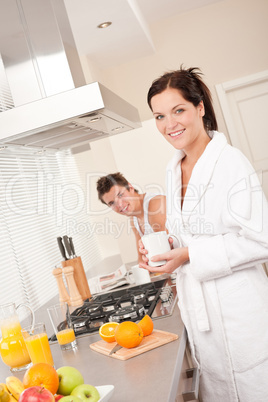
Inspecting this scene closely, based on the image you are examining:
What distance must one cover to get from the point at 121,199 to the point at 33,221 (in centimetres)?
64

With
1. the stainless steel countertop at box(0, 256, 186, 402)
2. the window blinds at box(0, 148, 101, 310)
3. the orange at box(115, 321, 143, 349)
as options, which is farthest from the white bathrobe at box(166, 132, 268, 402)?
the window blinds at box(0, 148, 101, 310)

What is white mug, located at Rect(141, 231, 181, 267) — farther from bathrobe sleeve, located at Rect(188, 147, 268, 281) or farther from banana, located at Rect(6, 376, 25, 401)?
banana, located at Rect(6, 376, 25, 401)

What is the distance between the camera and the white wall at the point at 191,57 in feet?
14.5

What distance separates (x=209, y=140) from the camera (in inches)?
68.7

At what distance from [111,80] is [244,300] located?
3.84 m

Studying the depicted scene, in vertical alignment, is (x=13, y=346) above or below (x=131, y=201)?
below

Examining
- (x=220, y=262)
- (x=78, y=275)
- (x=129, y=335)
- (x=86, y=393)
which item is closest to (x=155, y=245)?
(x=220, y=262)

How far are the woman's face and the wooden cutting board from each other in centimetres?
68

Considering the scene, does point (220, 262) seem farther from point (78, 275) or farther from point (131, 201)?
point (131, 201)

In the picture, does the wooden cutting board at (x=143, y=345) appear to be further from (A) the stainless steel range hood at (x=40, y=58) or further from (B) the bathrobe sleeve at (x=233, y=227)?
(A) the stainless steel range hood at (x=40, y=58)

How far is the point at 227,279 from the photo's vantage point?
1.53 meters

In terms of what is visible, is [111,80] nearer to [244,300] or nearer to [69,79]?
[69,79]

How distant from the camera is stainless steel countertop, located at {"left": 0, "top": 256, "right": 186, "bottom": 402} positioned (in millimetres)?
1098

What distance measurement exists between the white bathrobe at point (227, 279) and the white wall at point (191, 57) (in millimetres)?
2761
